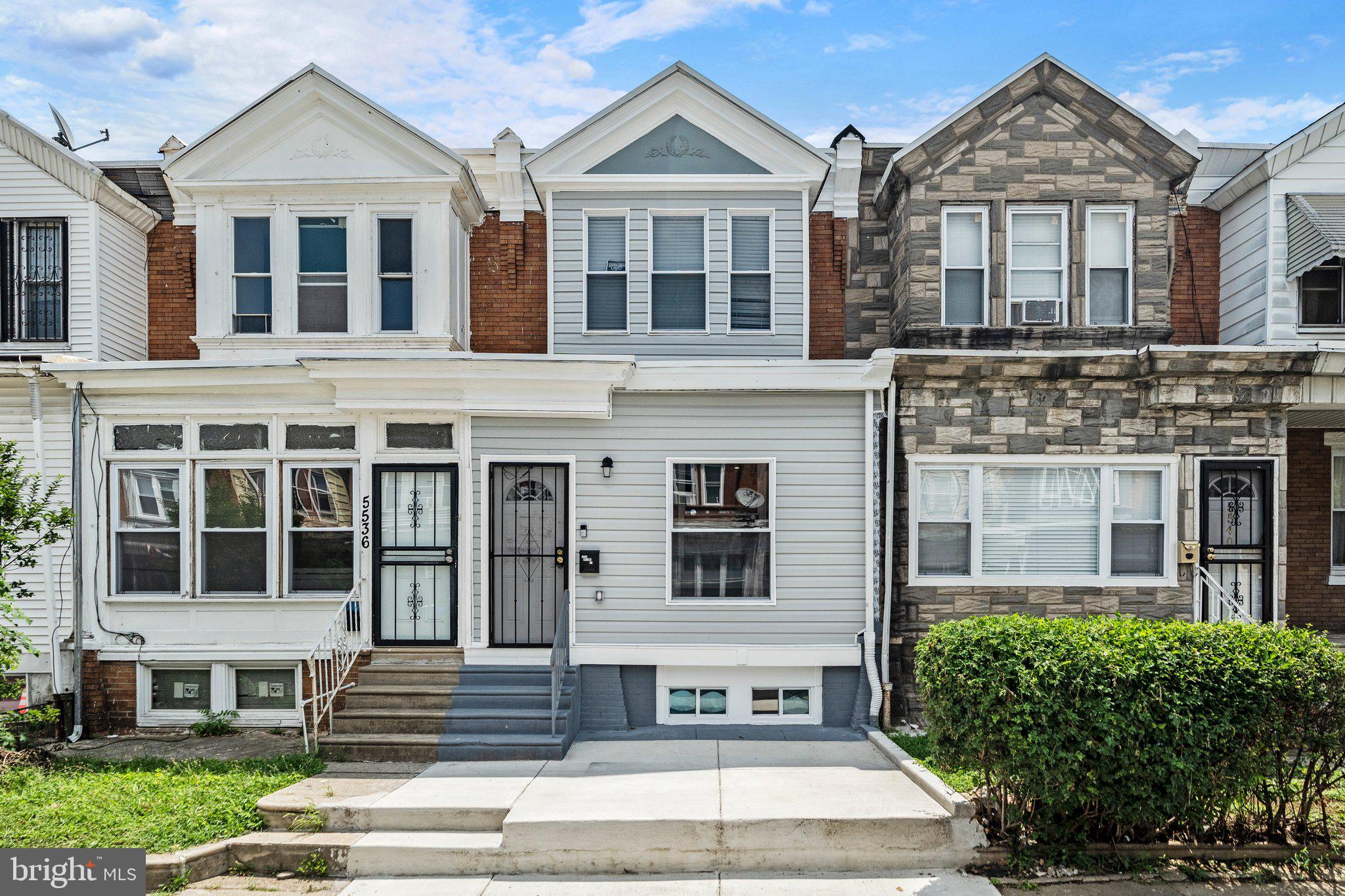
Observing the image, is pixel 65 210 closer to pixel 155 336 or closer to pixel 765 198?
pixel 155 336


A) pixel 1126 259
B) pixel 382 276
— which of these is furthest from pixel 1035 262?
pixel 382 276

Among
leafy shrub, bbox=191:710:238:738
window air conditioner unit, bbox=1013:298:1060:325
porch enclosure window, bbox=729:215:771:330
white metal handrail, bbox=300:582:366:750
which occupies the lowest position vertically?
leafy shrub, bbox=191:710:238:738

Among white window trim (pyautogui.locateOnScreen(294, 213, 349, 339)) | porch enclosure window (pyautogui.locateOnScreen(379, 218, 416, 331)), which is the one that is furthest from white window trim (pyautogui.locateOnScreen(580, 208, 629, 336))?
white window trim (pyautogui.locateOnScreen(294, 213, 349, 339))

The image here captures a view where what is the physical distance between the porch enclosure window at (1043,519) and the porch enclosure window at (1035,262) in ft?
6.18

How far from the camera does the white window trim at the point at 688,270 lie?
30.2ft

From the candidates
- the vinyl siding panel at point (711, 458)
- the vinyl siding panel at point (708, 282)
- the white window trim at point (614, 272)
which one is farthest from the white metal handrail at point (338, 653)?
the white window trim at point (614, 272)

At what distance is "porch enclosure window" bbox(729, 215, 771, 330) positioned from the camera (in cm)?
927

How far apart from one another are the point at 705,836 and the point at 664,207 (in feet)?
22.1

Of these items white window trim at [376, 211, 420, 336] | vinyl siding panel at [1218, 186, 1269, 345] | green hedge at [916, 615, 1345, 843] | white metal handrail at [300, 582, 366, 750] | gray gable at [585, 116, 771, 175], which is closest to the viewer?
green hedge at [916, 615, 1345, 843]

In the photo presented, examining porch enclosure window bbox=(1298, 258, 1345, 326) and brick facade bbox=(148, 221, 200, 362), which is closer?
porch enclosure window bbox=(1298, 258, 1345, 326)

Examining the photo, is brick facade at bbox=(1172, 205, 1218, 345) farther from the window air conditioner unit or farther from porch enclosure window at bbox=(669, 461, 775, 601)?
porch enclosure window at bbox=(669, 461, 775, 601)

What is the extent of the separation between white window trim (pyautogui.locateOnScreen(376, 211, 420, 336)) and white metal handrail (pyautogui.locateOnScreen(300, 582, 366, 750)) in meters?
2.97

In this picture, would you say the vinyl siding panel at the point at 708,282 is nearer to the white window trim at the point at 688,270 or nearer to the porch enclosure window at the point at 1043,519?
the white window trim at the point at 688,270

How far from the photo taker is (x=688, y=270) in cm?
929
